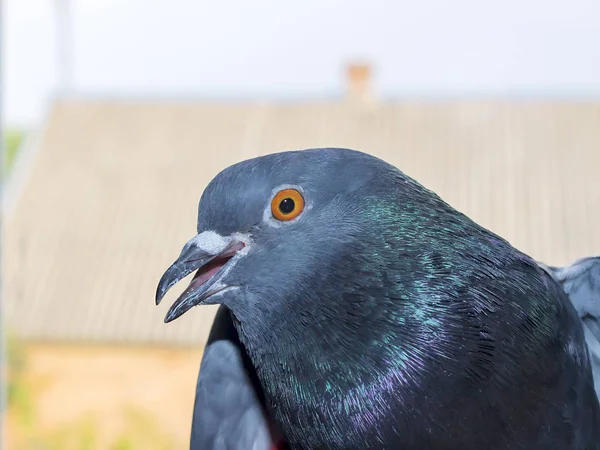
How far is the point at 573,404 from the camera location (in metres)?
1.74

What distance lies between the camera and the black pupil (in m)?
1.52

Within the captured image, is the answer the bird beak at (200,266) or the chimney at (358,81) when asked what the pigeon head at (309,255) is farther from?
the chimney at (358,81)

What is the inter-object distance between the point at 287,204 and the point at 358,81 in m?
10.4

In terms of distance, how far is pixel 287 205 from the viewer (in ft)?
5.00

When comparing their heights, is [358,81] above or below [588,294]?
above

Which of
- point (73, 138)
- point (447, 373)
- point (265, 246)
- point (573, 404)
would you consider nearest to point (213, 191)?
point (265, 246)

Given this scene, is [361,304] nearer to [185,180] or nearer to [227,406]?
[227,406]

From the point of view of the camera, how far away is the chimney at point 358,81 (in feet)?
38.0

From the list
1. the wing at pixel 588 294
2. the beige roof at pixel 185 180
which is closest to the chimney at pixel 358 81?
the beige roof at pixel 185 180

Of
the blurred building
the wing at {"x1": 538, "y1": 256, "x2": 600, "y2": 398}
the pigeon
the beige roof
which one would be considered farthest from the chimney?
the pigeon

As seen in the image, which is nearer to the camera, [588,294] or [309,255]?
[309,255]

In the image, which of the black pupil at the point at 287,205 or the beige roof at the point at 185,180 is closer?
the black pupil at the point at 287,205

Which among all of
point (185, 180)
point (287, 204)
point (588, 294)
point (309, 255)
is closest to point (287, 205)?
point (287, 204)

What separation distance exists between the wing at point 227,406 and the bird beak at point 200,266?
0.67 m
